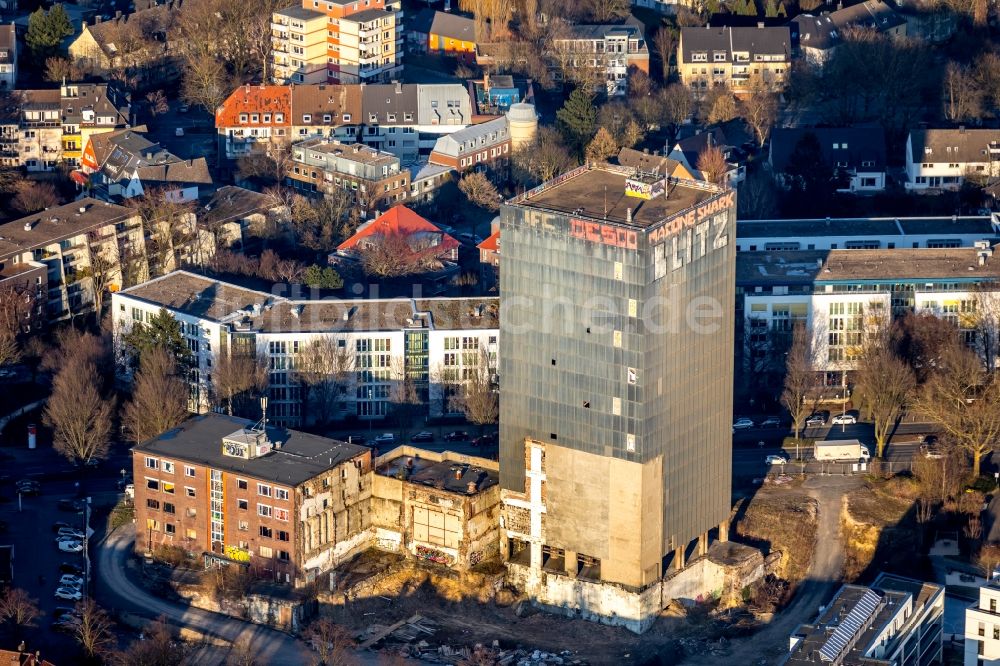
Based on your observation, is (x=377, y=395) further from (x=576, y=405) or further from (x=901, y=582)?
(x=901, y=582)

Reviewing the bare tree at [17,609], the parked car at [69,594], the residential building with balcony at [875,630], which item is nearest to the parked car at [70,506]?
the parked car at [69,594]

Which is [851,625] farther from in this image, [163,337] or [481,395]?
[163,337]

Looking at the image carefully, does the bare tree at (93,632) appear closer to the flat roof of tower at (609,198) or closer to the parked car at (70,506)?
the parked car at (70,506)

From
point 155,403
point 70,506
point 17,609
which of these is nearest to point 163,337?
point 155,403

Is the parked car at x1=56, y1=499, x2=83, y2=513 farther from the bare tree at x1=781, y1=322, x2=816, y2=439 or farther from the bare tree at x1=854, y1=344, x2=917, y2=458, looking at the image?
the bare tree at x1=854, y1=344, x2=917, y2=458

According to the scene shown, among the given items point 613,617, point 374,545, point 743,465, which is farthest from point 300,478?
point 743,465

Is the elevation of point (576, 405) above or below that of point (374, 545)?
above
